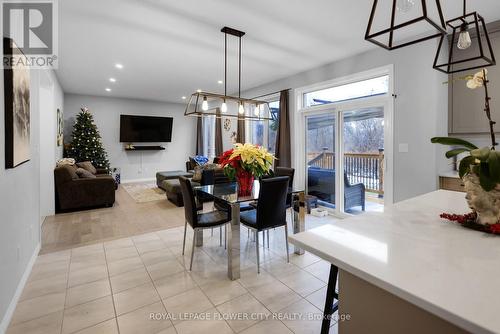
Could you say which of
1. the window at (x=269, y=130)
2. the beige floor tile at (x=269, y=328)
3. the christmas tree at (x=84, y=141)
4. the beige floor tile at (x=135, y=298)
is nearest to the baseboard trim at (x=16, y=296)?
the beige floor tile at (x=135, y=298)

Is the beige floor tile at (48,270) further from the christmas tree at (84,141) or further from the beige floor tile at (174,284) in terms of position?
the christmas tree at (84,141)

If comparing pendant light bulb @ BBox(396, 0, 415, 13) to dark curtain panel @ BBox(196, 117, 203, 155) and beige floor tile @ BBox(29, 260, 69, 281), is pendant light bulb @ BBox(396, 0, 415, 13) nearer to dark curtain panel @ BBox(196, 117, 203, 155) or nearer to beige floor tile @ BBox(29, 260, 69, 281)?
beige floor tile @ BBox(29, 260, 69, 281)

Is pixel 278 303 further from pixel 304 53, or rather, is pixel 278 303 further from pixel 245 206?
pixel 304 53

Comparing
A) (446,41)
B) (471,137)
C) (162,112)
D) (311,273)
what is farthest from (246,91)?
(311,273)

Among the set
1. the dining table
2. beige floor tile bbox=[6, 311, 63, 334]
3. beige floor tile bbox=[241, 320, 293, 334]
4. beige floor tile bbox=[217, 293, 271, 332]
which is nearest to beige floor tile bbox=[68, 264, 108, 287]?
beige floor tile bbox=[6, 311, 63, 334]

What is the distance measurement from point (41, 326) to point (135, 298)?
2.08 ft

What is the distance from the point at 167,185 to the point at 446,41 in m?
5.41

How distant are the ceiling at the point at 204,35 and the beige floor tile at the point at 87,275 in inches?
110

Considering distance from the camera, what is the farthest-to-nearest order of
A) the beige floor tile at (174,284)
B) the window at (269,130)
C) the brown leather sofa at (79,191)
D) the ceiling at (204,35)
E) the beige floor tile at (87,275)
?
the window at (269,130) → the brown leather sofa at (79,191) → the ceiling at (204,35) → the beige floor tile at (87,275) → the beige floor tile at (174,284)

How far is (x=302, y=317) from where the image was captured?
1.96 meters

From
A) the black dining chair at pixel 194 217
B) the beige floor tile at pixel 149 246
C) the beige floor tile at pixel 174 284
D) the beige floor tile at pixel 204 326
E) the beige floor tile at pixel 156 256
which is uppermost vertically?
the black dining chair at pixel 194 217

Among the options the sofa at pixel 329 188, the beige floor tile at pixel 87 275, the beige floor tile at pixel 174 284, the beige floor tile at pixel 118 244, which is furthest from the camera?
the sofa at pixel 329 188

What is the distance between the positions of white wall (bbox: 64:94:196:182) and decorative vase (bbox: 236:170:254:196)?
6935 mm

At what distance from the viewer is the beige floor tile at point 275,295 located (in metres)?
2.12
